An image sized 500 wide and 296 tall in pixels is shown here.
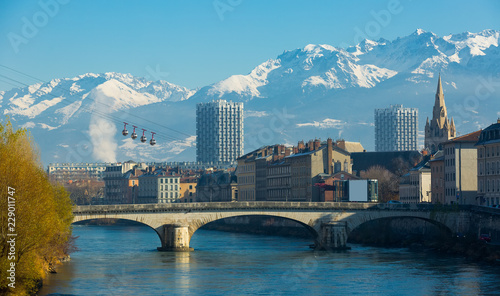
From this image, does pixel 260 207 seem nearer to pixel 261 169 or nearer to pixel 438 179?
pixel 438 179

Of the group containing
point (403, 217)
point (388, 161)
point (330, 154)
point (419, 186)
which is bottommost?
point (403, 217)

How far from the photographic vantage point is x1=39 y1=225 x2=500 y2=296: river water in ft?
229

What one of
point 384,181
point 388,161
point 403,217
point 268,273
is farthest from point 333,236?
point 388,161

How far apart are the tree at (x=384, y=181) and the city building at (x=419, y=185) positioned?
4.81 metres

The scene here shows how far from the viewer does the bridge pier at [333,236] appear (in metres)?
106

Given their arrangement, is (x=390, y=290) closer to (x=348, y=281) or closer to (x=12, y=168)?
(x=348, y=281)

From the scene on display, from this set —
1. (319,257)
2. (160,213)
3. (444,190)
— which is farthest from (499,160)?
(160,213)

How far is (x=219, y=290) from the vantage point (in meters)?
69.9

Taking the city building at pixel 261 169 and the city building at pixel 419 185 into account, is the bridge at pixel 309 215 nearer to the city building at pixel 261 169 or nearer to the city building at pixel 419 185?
the city building at pixel 419 185

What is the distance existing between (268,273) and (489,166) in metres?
43.7

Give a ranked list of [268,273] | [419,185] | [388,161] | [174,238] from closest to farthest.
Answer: [268,273]
[174,238]
[419,185]
[388,161]

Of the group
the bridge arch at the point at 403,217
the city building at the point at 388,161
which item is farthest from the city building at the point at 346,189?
the bridge arch at the point at 403,217

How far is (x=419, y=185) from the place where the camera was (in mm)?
150125

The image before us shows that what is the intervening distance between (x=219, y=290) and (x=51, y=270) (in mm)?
16522
